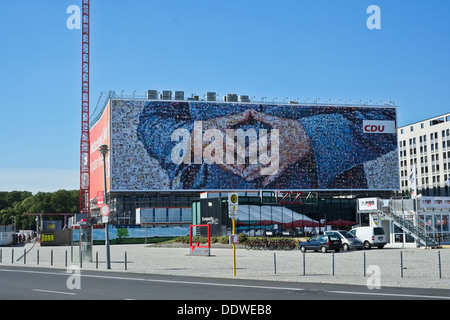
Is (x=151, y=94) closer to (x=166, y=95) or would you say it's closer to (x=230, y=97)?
(x=166, y=95)

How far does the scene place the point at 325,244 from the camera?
44.9 m

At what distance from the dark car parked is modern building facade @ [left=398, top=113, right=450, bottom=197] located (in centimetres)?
9961

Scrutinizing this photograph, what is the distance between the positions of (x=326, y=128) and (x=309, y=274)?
99.8m

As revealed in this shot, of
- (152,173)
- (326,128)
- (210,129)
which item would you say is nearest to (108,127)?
(152,173)

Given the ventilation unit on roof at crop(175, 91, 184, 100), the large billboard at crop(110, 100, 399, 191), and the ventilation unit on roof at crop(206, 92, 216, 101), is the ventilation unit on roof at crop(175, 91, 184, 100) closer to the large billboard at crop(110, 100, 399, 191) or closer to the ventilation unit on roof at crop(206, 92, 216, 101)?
the large billboard at crop(110, 100, 399, 191)

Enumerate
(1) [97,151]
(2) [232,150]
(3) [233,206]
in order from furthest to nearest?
(1) [97,151] < (2) [232,150] < (3) [233,206]

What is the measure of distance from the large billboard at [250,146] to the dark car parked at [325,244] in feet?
234

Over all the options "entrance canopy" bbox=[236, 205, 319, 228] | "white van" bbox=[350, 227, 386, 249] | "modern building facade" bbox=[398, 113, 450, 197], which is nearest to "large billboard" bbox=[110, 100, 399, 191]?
"modern building facade" bbox=[398, 113, 450, 197]

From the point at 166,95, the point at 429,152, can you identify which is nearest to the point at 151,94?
the point at 166,95

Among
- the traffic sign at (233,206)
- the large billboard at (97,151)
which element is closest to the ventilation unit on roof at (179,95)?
the large billboard at (97,151)

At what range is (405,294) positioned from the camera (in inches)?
677

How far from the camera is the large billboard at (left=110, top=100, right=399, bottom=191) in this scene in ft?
378

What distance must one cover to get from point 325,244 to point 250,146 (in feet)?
245
